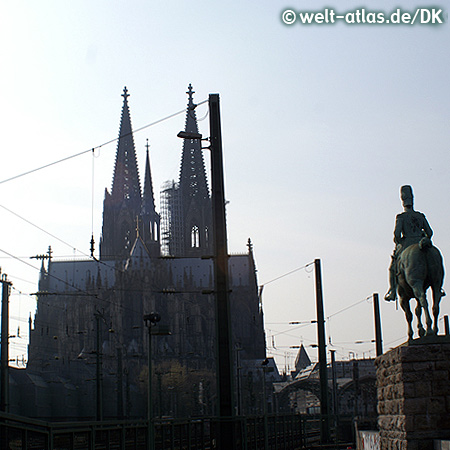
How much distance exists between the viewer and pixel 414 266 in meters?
14.4

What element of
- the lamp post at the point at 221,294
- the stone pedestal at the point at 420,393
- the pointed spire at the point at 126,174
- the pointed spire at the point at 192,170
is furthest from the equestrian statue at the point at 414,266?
Answer: the pointed spire at the point at 126,174

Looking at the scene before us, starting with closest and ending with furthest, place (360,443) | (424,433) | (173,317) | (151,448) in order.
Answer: (424,433) → (151,448) → (360,443) → (173,317)

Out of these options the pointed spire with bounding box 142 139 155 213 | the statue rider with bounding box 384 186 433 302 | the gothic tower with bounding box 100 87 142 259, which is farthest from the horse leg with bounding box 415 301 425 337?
the pointed spire with bounding box 142 139 155 213

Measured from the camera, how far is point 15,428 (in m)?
10.4

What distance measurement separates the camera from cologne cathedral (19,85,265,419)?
260 feet

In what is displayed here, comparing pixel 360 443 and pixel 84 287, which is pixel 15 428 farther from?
pixel 84 287

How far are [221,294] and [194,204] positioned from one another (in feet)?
298

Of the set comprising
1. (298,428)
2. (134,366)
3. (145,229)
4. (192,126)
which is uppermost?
(192,126)

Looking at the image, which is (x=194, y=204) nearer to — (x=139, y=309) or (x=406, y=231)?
(x=139, y=309)

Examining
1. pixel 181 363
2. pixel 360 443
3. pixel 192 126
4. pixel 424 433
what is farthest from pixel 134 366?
pixel 424 433

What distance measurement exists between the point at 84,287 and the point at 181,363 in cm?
1919

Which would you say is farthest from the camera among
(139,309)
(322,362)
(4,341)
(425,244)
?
(139,309)

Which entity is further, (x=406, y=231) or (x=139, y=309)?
(x=139, y=309)

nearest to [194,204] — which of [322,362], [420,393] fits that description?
[322,362]
